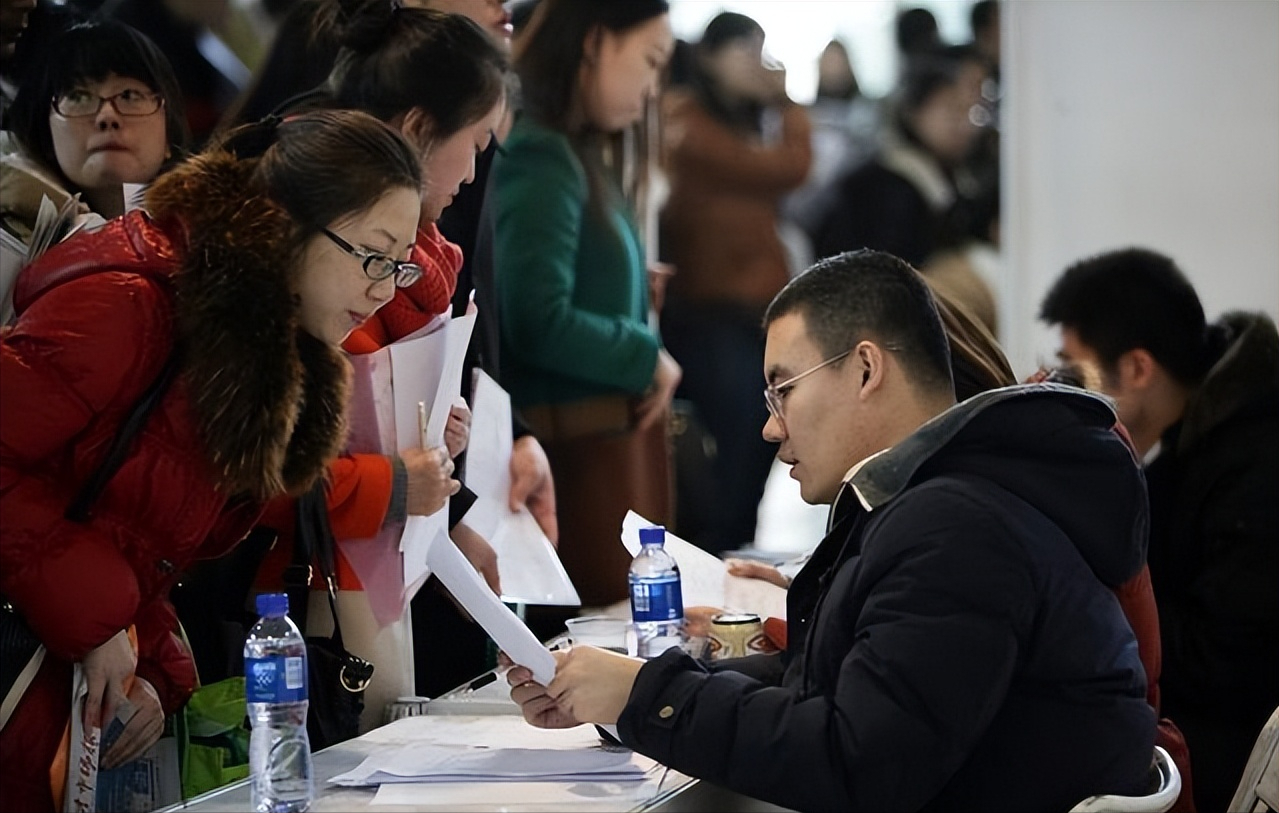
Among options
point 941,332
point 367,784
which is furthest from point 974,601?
point 367,784

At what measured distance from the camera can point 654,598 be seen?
2.28 m

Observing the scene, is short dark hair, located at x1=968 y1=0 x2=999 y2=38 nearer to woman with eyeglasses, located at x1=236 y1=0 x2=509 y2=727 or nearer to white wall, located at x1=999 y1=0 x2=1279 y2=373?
white wall, located at x1=999 y1=0 x2=1279 y2=373

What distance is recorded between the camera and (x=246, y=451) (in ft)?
6.16

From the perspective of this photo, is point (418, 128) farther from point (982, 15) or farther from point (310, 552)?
point (982, 15)

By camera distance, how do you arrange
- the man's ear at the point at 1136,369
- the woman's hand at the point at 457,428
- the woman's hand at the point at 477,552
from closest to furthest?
the woman's hand at the point at 457,428 < the woman's hand at the point at 477,552 < the man's ear at the point at 1136,369

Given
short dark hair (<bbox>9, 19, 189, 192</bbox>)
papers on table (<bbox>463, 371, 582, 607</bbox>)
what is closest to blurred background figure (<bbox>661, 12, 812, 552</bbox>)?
papers on table (<bbox>463, 371, 582, 607</bbox>)

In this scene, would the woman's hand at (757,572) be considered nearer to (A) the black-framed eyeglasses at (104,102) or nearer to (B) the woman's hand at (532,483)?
(B) the woman's hand at (532,483)

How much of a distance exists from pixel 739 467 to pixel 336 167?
288 cm

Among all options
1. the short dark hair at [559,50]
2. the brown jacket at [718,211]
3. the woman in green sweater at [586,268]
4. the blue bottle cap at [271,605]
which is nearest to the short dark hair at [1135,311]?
the woman in green sweater at [586,268]

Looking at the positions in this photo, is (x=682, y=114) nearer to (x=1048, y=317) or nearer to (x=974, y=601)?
(x=1048, y=317)

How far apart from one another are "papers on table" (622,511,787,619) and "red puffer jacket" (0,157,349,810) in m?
0.66

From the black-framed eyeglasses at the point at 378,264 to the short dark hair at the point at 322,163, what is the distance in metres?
0.03

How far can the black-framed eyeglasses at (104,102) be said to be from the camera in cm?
208

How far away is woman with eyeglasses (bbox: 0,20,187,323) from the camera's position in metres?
2.02
